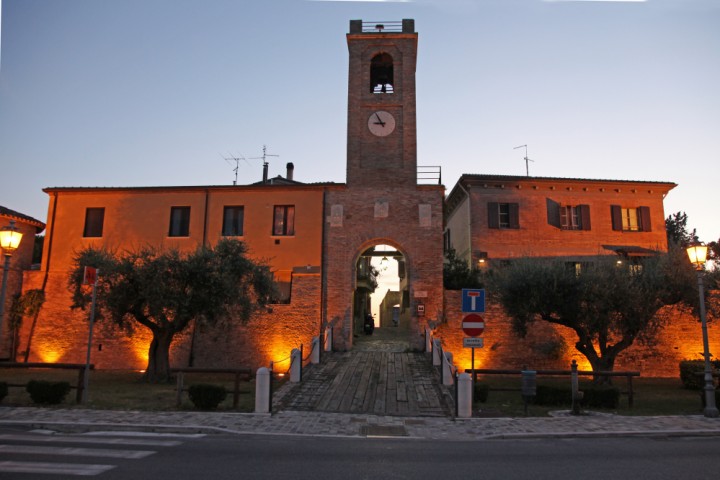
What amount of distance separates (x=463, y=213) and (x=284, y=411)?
59.1 feet

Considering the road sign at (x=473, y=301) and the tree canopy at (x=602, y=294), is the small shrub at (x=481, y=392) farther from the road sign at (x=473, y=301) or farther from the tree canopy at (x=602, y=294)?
the tree canopy at (x=602, y=294)

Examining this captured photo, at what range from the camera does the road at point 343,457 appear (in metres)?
6.43

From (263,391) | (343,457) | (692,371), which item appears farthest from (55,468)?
(692,371)

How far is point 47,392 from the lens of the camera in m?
12.3

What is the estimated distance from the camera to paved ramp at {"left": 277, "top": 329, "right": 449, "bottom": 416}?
41.9 ft

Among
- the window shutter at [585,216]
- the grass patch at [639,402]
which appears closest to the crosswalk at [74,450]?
the grass patch at [639,402]

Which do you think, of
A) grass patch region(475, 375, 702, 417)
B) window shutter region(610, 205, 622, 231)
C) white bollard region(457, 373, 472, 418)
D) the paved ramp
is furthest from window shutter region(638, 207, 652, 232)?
white bollard region(457, 373, 472, 418)

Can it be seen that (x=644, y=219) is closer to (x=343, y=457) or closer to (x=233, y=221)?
(x=233, y=221)

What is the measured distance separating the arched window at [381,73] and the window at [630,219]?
13307 mm

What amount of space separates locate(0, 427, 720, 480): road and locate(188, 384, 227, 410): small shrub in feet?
9.19

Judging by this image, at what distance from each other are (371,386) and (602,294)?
26.5ft

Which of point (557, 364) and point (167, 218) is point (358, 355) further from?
point (167, 218)

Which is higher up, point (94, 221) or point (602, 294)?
point (94, 221)

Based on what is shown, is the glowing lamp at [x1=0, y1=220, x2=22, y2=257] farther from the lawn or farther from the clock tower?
the clock tower
